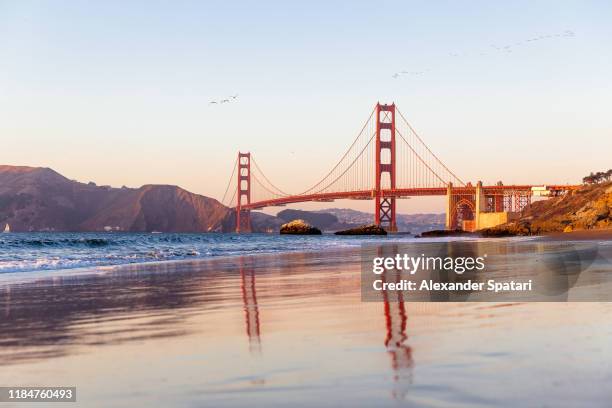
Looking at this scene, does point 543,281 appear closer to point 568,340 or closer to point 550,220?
point 568,340

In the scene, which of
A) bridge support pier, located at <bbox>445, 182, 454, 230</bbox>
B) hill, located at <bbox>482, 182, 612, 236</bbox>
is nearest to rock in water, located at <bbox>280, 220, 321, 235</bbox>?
bridge support pier, located at <bbox>445, 182, 454, 230</bbox>

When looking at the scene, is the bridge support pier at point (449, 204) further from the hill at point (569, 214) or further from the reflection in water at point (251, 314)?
the reflection in water at point (251, 314)

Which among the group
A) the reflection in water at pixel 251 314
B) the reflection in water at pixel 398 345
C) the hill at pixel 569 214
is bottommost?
the reflection in water at pixel 251 314

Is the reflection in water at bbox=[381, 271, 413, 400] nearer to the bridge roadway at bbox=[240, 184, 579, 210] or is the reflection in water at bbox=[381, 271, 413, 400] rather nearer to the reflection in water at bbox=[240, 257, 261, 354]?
the reflection in water at bbox=[240, 257, 261, 354]

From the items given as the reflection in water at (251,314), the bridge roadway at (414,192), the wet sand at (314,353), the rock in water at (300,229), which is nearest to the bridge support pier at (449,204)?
the bridge roadway at (414,192)

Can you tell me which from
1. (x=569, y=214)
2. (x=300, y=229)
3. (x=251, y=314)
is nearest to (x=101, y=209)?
(x=300, y=229)

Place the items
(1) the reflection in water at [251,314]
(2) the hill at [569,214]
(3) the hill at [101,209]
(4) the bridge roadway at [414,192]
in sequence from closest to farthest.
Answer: (1) the reflection in water at [251,314] < (2) the hill at [569,214] < (4) the bridge roadway at [414,192] < (3) the hill at [101,209]
